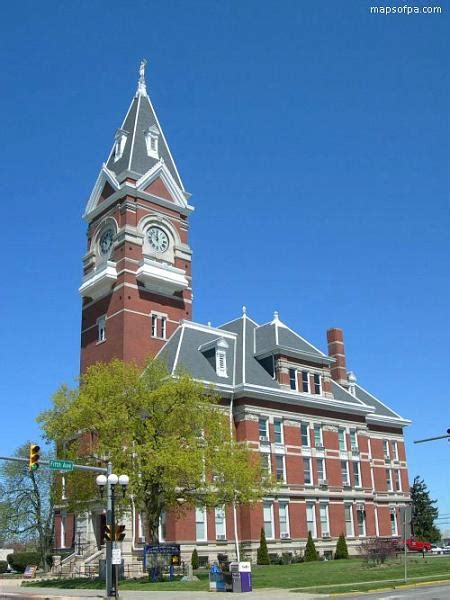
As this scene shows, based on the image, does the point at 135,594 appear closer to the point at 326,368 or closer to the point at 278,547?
the point at 278,547

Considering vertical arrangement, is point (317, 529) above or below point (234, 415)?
below

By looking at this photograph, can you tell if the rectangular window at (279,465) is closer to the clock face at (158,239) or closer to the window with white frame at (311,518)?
the window with white frame at (311,518)

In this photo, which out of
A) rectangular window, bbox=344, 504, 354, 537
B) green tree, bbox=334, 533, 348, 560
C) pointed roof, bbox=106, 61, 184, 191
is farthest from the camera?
pointed roof, bbox=106, 61, 184, 191

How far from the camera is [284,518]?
53.0 meters

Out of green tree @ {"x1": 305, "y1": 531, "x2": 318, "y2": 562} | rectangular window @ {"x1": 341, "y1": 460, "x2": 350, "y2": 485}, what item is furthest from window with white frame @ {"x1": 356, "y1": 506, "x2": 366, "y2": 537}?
green tree @ {"x1": 305, "y1": 531, "x2": 318, "y2": 562}

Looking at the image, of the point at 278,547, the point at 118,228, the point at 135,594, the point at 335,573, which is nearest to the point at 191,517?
the point at 278,547

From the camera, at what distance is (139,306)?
55938 millimetres

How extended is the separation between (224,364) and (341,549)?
16.6m

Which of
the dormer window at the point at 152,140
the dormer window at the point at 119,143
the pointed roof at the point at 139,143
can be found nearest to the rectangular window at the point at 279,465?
the pointed roof at the point at 139,143

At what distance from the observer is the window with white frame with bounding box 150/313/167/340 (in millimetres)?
56312

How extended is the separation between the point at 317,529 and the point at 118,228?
29.2 meters

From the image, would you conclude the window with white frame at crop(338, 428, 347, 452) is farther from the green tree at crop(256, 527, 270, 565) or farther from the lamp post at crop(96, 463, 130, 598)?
the lamp post at crop(96, 463, 130, 598)

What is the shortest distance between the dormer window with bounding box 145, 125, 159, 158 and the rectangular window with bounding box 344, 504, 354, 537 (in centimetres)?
3533

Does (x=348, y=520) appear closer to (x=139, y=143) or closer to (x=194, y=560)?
(x=194, y=560)
